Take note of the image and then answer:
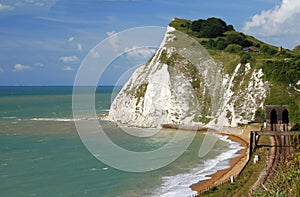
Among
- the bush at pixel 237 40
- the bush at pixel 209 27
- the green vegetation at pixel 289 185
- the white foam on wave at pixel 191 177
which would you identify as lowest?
the white foam on wave at pixel 191 177

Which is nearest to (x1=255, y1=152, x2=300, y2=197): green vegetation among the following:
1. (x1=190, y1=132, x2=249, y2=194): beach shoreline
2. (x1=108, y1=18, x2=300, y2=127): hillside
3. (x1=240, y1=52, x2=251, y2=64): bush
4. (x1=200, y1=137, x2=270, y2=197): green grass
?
(x1=200, y1=137, x2=270, y2=197): green grass

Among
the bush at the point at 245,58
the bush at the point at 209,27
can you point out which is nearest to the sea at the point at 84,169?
the bush at the point at 245,58

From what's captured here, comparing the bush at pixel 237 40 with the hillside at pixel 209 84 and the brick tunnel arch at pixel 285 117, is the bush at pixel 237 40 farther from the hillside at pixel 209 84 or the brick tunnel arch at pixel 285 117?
the brick tunnel arch at pixel 285 117

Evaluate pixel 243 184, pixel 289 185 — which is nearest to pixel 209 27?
pixel 243 184

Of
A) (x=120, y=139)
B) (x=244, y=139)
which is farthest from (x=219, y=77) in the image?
(x=120, y=139)

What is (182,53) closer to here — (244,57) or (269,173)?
(244,57)

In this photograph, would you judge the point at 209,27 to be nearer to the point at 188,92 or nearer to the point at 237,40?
the point at 237,40
